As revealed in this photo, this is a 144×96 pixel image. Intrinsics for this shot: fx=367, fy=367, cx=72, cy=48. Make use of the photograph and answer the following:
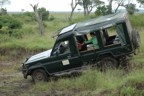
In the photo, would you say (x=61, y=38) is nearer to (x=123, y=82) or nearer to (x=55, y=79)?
(x=55, y=79)

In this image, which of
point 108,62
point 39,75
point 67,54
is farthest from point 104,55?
point 39,75

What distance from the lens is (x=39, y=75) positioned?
1461 cm

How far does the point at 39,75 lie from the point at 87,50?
2.25 meters

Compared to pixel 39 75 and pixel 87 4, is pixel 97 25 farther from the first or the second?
pixel 87 4

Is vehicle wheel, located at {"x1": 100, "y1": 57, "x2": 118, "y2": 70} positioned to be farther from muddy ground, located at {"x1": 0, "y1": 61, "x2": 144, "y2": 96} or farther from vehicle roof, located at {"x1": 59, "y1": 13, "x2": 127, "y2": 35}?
vehicle roof, located at {"x1": 59, "y1": 13, "x2": 127, "y2": 35}

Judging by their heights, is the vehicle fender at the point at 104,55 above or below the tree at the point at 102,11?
above

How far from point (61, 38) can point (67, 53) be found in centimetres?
63

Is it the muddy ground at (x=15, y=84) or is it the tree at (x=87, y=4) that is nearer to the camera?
the muddy ground at (x=15, y=84)

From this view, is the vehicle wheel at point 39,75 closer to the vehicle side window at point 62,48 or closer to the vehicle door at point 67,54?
the vehicle door at point 67,54

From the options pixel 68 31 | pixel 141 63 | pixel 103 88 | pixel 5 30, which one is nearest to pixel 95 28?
pixel 68 31

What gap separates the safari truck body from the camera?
13.6 m

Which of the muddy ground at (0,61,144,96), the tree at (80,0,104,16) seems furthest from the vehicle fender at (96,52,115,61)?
the tree at (80,0,104,16)

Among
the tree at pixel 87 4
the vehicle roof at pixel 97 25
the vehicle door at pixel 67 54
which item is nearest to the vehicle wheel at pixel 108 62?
the vehicle door at pixel 67 54

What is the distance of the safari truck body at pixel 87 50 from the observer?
13.6 meters
